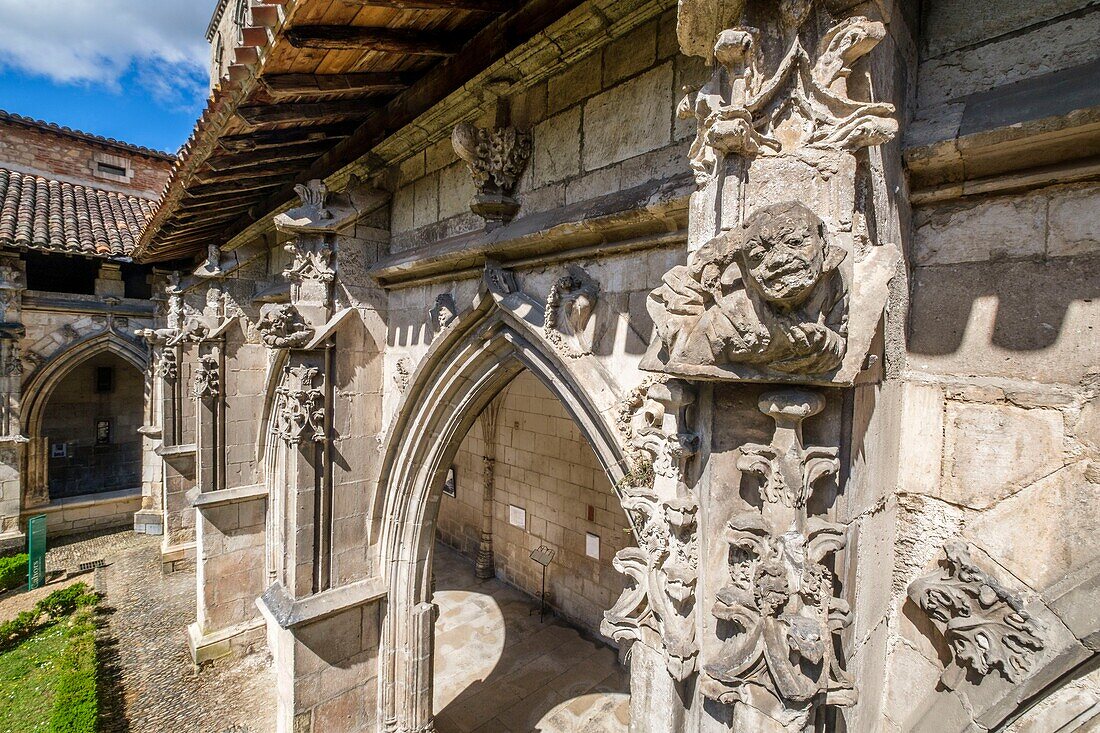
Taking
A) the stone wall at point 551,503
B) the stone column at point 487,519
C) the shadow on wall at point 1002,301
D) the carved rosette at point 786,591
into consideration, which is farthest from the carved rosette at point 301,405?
the stone column at point 487,519

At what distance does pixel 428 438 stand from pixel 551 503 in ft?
13.3

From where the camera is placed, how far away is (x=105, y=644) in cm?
698

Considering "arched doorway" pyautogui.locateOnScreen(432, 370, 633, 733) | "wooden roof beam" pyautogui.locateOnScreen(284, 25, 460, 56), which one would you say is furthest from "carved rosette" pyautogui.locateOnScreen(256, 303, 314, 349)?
"arched doorway" pyautogui.locateOnScreen(432, 370, 633, 733)

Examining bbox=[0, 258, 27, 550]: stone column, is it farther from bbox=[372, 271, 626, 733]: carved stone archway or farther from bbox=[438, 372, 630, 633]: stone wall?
bbox=[372, 271, 626, 733]: carved stone archway

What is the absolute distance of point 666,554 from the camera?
1.62 meters

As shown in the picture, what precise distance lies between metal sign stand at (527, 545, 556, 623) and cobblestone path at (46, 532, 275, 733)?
361cm

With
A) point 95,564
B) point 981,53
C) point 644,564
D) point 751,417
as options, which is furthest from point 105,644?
point 981,53

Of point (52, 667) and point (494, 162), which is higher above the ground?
point (494, 162)

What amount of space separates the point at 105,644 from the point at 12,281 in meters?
7.26

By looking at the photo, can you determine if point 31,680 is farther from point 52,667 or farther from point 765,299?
point 765,299

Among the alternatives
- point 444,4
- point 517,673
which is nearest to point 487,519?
point 517,673

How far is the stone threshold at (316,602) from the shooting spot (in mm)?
3959

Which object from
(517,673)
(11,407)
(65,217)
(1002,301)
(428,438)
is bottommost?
(517,673)

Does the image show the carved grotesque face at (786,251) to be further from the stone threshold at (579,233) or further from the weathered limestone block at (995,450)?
the stone threshold at (579,233)
